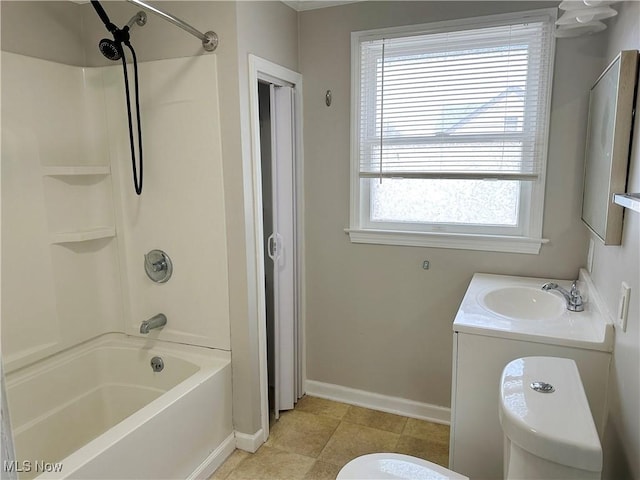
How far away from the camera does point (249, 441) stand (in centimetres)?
238

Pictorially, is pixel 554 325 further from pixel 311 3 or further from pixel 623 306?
pixel 311 3

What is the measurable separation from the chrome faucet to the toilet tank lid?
1805mm

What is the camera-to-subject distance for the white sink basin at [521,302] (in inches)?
84.1

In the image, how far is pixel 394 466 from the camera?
5.02 ft

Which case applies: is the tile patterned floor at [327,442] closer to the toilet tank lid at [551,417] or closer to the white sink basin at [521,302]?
the white sink basin at [521,302]

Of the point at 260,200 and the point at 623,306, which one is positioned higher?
the point at 260,200

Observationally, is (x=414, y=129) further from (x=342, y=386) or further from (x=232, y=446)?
(x=232, y=446)

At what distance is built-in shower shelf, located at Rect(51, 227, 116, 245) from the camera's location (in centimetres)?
233

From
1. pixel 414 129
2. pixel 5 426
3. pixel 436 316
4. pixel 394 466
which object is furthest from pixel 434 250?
pixel 5 426

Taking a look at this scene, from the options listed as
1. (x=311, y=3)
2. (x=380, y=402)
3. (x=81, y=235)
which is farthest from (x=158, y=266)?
(x=311, y=3)

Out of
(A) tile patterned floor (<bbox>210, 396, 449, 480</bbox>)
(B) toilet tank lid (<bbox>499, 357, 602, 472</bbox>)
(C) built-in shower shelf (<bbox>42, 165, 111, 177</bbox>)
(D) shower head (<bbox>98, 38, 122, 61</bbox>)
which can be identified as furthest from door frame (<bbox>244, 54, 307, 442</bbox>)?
(B) toilet tank lid (<bbox>499, 357, 602, 472</bbox>)

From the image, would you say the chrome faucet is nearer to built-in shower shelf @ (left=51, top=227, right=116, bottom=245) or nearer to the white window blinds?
built-in shower shelf @ (left=51, top=227, right=116, bottom=245)

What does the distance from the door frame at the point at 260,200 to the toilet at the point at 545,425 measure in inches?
40.8

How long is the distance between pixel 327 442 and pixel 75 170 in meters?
1.98
